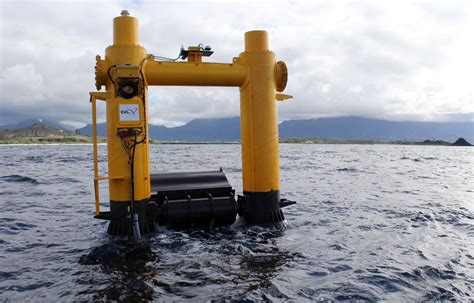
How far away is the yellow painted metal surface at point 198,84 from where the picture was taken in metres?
8.67

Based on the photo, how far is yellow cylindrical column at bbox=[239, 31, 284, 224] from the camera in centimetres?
988

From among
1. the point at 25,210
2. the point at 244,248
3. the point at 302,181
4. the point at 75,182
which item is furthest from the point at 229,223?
the point at 75,182

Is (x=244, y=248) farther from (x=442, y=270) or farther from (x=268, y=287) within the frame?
(x=442, y=270)

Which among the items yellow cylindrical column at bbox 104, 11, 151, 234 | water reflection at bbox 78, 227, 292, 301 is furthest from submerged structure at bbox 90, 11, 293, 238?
water reflection at bbox 78, 227, 292, 301

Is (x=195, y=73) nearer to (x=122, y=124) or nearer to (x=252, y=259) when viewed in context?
(x=122, y=124)

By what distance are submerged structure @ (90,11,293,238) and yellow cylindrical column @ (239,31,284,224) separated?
0.03 meters

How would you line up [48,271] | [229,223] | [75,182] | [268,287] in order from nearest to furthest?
[268,287] < [48,271] < [229,223] < [75,182]

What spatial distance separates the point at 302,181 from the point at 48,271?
59.4ft

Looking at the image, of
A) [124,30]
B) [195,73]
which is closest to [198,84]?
[195,73]

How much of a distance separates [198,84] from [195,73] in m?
0.32

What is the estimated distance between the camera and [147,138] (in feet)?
29.7

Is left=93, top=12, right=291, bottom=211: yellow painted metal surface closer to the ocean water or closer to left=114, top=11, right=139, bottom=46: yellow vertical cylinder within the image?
left=114, top=11, right=139, bottom=46: yellow vertical cylinder

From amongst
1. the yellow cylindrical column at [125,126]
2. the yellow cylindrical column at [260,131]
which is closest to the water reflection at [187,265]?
the yellow cylindrical column at [260,131]

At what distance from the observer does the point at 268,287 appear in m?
6.36
